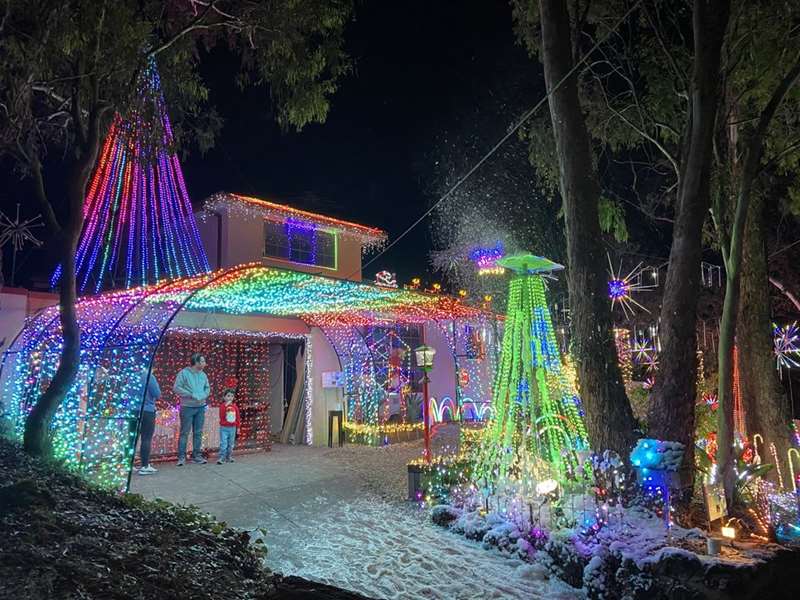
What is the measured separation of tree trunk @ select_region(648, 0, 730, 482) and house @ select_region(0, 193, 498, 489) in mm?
4135

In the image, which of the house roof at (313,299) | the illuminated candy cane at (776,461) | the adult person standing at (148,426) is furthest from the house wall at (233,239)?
the illuminated candy cane at (776,461)

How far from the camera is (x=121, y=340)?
8.61 metres

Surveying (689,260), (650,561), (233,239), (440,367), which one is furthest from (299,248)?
(650,561)

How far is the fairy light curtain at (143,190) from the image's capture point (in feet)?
24.3

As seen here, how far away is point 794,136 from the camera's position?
930cm

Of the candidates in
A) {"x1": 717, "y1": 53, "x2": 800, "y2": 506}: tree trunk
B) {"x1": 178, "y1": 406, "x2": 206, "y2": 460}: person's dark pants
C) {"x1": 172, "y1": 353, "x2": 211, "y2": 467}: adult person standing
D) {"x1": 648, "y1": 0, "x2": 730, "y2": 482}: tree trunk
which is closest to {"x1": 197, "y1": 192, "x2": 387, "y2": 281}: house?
{"x1": 172, "y1": 353, "x2": 211, "y2": 467}: adult person standing

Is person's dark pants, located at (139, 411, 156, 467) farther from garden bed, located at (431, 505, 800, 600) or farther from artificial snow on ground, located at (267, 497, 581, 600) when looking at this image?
garden bed, located at (431, 505, 800, 600)

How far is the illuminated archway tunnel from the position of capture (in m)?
7.59

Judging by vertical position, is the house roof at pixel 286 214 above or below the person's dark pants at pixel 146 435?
above

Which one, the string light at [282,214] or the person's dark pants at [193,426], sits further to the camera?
the string light at [282,214]

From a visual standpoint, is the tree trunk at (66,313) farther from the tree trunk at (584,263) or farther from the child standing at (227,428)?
the tree trunk at (584,263)

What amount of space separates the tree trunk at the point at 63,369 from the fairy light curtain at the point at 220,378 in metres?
4.72

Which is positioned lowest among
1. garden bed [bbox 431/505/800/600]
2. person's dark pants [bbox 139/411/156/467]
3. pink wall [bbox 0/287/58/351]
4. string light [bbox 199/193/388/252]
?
garden bed [bbox 431/505/800/600]

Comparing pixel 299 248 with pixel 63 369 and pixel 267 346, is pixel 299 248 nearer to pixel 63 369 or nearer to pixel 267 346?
pixel 267 346
